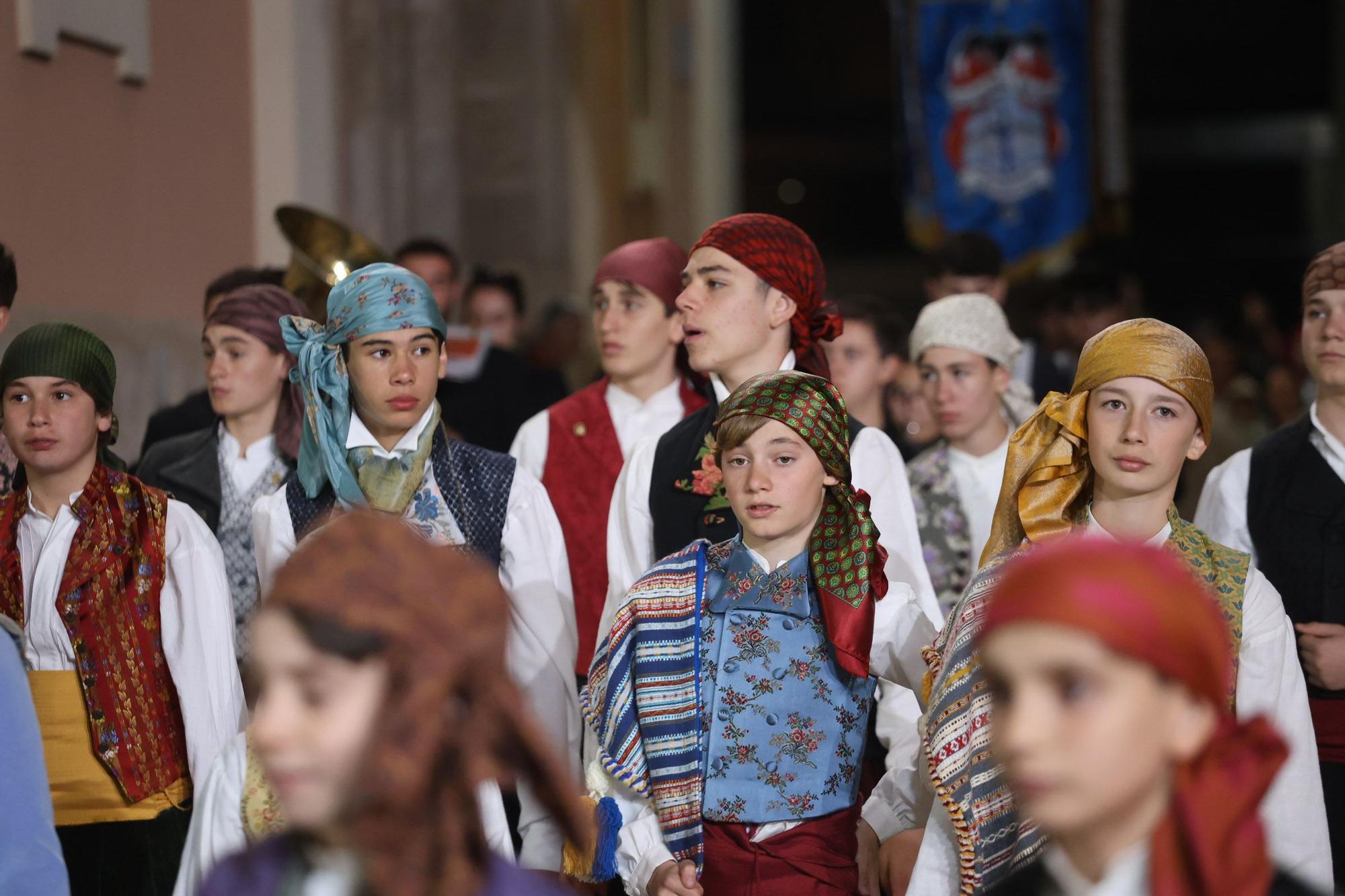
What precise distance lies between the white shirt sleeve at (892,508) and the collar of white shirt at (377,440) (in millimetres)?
931

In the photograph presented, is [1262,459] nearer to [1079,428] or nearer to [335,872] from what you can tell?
[1079,428]

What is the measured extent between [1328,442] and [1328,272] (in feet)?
1.22

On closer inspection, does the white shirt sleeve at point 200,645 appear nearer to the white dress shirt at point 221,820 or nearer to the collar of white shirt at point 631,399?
the white dress shirt at point 221,820

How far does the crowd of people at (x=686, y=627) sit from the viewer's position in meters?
1.56

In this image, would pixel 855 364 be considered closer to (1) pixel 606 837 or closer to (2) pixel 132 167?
(1) pixel 606 837

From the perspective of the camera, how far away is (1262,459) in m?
3.51

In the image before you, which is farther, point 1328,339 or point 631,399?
point 631,399

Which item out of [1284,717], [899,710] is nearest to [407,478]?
[899,710]

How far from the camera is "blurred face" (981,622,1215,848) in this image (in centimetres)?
153

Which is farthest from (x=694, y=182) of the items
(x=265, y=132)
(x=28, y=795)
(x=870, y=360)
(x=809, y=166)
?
(x=28, y=795)

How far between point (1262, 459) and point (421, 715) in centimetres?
253

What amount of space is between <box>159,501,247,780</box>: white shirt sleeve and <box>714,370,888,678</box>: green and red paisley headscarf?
→ 1074 millimetres

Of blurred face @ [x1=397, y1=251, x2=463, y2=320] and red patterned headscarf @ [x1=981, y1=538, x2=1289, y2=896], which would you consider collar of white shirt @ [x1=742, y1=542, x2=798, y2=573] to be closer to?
red patterned headscarf @ [x1=981, y1=538, x2=1289, y2=896]

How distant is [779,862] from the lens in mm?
2760
